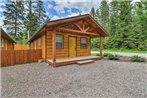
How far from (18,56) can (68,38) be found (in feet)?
15.0

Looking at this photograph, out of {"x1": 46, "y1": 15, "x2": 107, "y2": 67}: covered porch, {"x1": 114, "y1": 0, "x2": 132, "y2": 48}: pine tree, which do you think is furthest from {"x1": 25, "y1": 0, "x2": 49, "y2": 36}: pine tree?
{"x1": 46, "y1": 15, "x2": 107, "y2": 67}: covered porch

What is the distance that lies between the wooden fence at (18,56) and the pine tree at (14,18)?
21119mm

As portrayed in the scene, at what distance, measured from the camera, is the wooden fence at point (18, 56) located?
27.3ft

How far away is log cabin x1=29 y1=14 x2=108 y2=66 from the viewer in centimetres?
835

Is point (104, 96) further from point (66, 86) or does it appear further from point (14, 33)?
point (14, 33)

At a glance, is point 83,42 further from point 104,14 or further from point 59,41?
point 104,14

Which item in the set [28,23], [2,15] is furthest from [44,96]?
[2,15]

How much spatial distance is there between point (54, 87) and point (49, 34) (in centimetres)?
632

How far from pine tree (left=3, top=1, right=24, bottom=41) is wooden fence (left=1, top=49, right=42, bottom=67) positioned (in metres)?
21.1

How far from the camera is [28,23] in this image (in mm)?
28859

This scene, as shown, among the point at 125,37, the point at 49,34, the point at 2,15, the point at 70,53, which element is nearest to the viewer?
the point at 49,34

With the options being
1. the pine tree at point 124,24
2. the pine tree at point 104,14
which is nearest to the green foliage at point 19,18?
the pine tree at point 124,24

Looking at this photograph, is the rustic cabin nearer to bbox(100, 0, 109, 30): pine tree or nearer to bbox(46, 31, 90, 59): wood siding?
bbox(46, 31, 90, 59): wood siding

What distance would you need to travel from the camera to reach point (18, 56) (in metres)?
9.09
